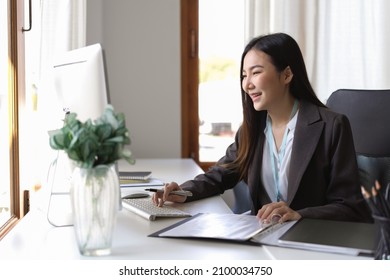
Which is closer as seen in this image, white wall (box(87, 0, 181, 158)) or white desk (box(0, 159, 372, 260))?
white desk (box(0, 159, 372, 260))

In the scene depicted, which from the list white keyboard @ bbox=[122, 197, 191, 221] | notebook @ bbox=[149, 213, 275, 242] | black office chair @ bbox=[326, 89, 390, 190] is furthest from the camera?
black office chair @ bbox=[326, 89, 390, 190]

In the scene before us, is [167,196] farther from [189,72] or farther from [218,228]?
[189,72]

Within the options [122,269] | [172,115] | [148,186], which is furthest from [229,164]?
[172,115]

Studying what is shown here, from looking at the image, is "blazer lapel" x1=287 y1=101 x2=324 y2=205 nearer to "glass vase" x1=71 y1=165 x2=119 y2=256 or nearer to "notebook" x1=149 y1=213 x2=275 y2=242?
"notebook" x1=149 y1=213 x2=275 y2=242

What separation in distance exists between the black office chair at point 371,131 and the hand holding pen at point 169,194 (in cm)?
69

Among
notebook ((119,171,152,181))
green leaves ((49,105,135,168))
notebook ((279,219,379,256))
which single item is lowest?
notebook ((119,171,152,181))

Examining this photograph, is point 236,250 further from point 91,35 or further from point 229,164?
point 91,35

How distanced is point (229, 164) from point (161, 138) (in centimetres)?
156

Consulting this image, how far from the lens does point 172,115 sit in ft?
11.7

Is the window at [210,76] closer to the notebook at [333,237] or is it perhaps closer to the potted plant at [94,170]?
the notebook at [333,237]

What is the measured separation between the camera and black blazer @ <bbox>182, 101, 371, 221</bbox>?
1696mm

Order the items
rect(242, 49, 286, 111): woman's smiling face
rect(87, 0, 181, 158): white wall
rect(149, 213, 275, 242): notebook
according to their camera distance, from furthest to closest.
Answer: rect(87, 0, 181, 158): white wall, rect(242, 49, 286, 111): woman's smiling face, rect(149, 213, 275, 242): notebook

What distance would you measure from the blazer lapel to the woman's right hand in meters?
0.36

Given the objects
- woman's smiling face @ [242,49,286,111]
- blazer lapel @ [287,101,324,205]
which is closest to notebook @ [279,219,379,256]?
blazer lapel @ [287,101,324,205]
